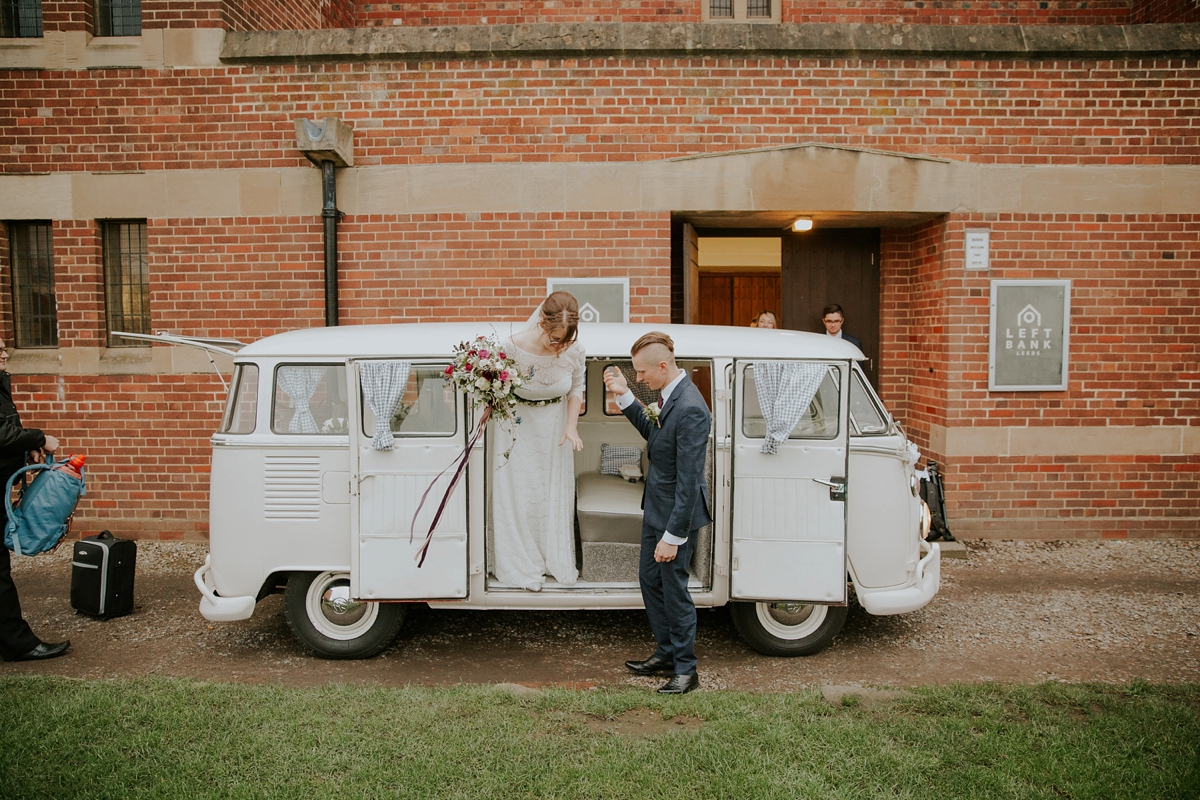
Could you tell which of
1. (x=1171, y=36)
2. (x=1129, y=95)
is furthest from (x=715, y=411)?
(x=1171, y=36)

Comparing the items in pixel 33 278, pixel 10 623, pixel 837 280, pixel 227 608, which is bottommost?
pixel 10 623

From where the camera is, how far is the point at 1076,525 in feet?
26.7

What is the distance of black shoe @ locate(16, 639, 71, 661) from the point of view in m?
5.30

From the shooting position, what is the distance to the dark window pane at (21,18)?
8.22 metres

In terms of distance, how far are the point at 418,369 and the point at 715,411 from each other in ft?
6.57

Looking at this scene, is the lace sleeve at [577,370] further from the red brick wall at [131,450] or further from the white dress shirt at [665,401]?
the red brick wall at [131,450]

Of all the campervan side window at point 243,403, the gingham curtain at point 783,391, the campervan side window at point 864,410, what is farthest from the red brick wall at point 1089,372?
the campervan side window at point 243,403

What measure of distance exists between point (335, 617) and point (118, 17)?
724cm

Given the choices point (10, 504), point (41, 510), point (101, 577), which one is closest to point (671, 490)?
point (41, 510)

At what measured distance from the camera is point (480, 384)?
4711 millimetres

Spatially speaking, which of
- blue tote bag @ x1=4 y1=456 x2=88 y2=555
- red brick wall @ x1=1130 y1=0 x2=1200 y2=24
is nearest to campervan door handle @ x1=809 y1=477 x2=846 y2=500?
blue tote bag @ x1=4 y1=456 x2=88 y2=555

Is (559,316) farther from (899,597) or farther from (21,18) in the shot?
(21,18)

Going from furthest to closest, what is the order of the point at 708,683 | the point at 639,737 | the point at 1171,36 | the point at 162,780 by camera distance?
the point at 1171,36 < the point at 708,683 < the point at 639,737 < the point at 162,780

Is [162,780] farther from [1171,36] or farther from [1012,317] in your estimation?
[1171,36]
